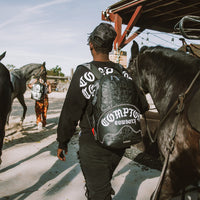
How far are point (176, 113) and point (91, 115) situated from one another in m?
0.90

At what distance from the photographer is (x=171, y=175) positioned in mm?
1982

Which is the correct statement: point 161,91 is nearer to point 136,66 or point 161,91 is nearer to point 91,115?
point 136,66

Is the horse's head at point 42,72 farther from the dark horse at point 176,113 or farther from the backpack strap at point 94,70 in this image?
the backpack strap at point 94,70

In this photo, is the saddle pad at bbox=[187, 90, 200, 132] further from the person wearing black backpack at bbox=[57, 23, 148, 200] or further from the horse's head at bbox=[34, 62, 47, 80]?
the horse's head at bbox=[34, 62, 47, 80]

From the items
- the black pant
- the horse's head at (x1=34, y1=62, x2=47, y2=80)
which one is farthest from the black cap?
the horse's head at (x1=34, y1=62, x2=47, y2=80)

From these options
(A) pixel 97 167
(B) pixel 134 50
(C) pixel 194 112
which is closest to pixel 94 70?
(A) pixel 97 167

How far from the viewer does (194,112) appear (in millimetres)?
1703

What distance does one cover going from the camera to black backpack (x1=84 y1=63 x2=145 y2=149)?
1.46 metres

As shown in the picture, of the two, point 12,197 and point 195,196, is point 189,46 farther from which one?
point 12,197

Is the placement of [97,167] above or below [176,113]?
below

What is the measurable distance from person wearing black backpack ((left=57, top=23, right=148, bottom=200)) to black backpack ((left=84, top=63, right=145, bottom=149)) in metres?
0.07

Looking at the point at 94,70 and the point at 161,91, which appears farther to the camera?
the point at 161,91

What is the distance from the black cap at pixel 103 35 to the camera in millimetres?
1616

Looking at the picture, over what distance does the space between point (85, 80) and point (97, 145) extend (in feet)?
1.84
